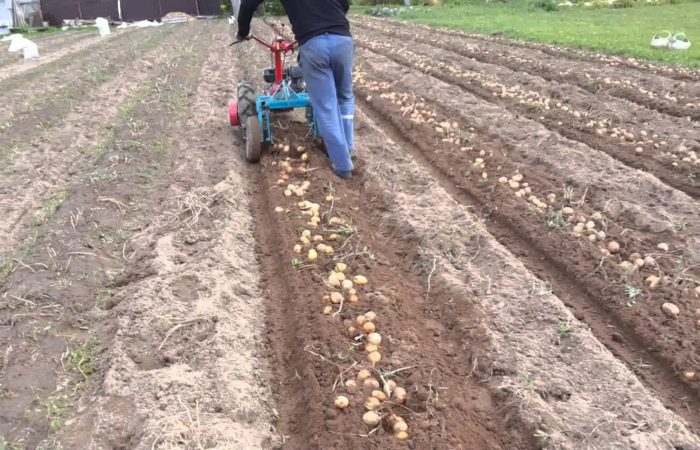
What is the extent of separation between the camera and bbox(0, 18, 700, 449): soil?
2947mm

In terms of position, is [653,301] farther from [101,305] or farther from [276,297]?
[101,305]

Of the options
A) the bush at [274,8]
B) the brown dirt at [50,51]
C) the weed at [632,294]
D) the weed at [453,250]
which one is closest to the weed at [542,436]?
the weed at [632,294]

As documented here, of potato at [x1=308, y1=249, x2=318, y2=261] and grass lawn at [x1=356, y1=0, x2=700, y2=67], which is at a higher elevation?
grass lawn at [x1=356, y1=0, x2=700, y2=67]

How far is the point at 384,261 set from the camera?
4.39 meters

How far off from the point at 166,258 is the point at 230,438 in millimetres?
1998

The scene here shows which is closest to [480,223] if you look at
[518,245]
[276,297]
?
[518,245]

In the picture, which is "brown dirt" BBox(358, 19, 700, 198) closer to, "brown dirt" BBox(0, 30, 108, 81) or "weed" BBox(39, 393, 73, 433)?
"weed" BBox(39, 393, 73, 433)

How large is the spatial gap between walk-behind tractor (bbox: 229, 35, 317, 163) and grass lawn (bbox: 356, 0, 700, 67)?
8.67m

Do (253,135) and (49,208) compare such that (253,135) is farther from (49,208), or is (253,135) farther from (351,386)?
(351,386)

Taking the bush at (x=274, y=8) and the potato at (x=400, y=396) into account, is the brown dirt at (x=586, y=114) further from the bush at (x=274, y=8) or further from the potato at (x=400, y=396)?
the bush at (x=274, y=8)

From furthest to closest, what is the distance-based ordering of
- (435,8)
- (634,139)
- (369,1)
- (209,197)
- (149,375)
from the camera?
(369,1) < (435,8) < (634,139) < (209,197) < (149,375)

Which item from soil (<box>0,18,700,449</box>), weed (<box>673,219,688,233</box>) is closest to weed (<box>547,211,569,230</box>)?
soil (<box>0,18,700,449</box>)

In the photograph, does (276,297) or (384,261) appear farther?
(384,261)

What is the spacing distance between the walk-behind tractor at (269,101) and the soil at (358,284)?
13.1 inches
